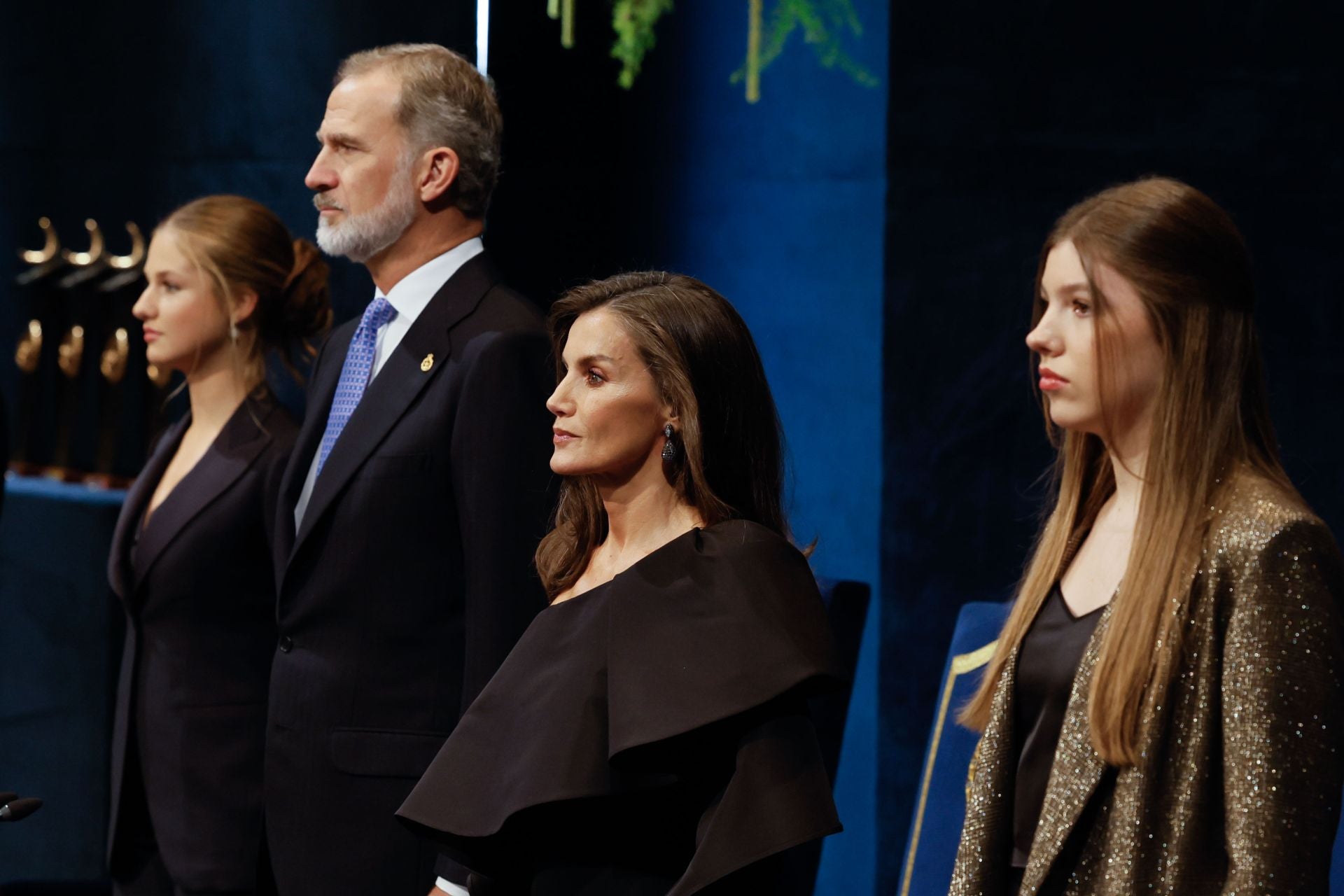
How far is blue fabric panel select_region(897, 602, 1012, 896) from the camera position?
2.43 meters

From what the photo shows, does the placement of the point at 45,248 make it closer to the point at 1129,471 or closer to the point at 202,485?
the point at 202,485

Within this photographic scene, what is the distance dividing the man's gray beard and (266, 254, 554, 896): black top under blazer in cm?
20

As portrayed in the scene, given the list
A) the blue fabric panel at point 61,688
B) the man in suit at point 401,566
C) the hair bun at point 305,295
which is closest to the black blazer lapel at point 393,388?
the man in suit at point 401,566

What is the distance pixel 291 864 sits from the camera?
253cm

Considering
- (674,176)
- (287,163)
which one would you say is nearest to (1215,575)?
(674,176)

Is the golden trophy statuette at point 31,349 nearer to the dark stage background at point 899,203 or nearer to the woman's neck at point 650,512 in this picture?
the dark stage background at point 899,203

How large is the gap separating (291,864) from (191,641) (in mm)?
661

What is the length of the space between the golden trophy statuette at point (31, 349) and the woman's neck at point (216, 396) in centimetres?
179

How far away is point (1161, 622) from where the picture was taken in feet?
5.65

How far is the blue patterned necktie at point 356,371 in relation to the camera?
8.76 ft

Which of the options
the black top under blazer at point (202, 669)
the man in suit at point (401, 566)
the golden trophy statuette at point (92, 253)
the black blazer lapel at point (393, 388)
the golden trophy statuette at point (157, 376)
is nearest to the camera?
the man in suit at point (401, 566)

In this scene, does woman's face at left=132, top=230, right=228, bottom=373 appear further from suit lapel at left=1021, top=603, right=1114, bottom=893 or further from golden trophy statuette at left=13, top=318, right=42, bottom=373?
suit lapel at left=1021, top=603, right=1114, bottom=893

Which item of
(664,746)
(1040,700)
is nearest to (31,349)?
(664,746)

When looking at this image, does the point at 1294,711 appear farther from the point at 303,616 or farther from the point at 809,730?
the point at 303,616
